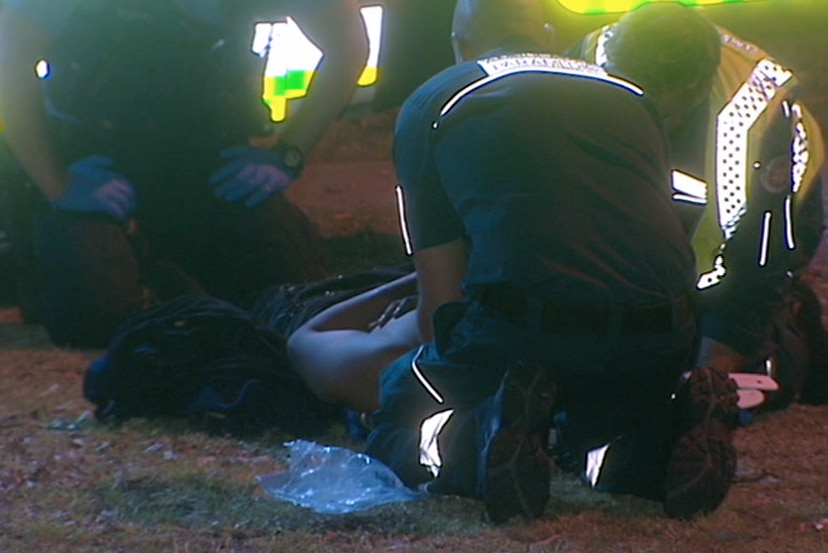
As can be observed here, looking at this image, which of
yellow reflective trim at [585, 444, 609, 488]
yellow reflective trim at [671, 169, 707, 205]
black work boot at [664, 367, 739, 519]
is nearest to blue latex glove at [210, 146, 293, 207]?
yellow reflective trim at [671, 169, 707, 205]

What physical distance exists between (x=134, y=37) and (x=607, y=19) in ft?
7.31

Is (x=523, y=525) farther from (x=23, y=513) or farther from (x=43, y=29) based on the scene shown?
(x=43, y=29)

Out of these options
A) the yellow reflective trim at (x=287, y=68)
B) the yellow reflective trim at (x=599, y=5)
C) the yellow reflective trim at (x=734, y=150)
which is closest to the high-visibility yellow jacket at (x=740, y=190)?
the yellow reflective trim at (x=734, y=150)

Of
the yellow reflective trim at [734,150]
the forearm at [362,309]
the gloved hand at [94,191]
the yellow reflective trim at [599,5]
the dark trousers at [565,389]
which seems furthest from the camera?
the yellow reflective trim at [599,5]

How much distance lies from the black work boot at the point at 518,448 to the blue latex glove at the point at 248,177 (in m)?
1.80

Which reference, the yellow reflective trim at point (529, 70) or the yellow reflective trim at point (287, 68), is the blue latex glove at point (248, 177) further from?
the yellow reflective trim at point (529, 70)

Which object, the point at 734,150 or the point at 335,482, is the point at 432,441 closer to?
the point at 335,482

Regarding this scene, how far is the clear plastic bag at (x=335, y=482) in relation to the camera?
261 centimetres

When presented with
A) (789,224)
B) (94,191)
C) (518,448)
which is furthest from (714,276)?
(94,191)

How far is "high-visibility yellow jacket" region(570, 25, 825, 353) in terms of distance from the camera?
2910 mm

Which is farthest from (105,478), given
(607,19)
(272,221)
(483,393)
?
(607,19)

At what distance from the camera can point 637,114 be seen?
8.31ft

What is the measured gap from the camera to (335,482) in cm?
274

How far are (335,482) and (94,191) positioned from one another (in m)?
1.61
